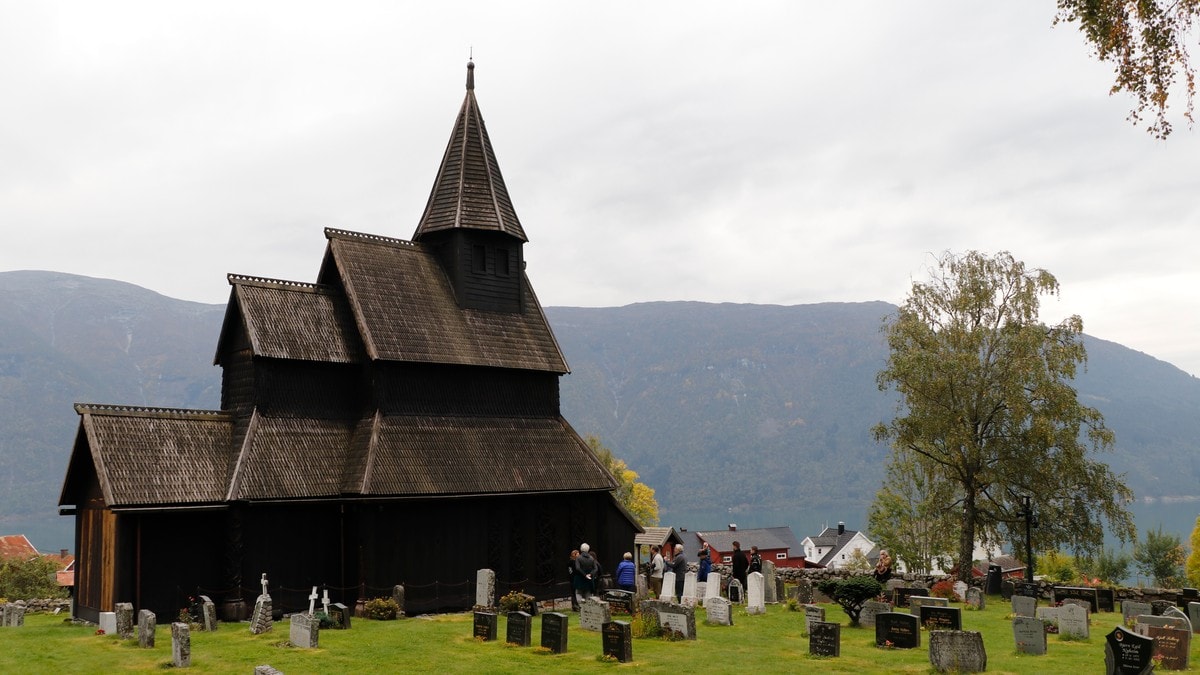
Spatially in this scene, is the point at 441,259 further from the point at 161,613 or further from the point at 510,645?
the point at 510,645

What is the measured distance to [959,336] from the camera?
3928 centimetres

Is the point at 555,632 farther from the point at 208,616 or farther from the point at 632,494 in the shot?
the point at 632,494

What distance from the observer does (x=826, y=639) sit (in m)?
19.6

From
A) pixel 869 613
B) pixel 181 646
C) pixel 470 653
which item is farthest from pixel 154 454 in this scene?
pixel 869 613

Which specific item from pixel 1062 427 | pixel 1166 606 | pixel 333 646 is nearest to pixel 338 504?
pixel 333 646

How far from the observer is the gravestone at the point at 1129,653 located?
16453 millimetres

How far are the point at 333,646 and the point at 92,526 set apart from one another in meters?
10.2

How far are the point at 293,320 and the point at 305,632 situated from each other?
38.3 feet

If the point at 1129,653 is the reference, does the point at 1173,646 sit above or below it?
below

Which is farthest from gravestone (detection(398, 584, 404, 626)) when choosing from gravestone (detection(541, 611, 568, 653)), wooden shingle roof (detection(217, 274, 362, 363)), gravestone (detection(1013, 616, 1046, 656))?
gravestone (detection(1013, 616, 1046, 656))

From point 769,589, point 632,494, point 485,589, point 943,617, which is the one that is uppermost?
point 943,617

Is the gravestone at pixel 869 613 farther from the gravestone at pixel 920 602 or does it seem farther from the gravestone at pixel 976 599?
the gravestone at pixel 976 599

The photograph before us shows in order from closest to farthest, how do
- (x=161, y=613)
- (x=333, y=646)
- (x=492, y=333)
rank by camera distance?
(x=333, y=646) < (x=161, y=613) < (x=492, y=333)

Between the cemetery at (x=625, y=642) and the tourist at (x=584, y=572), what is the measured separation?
97cm
